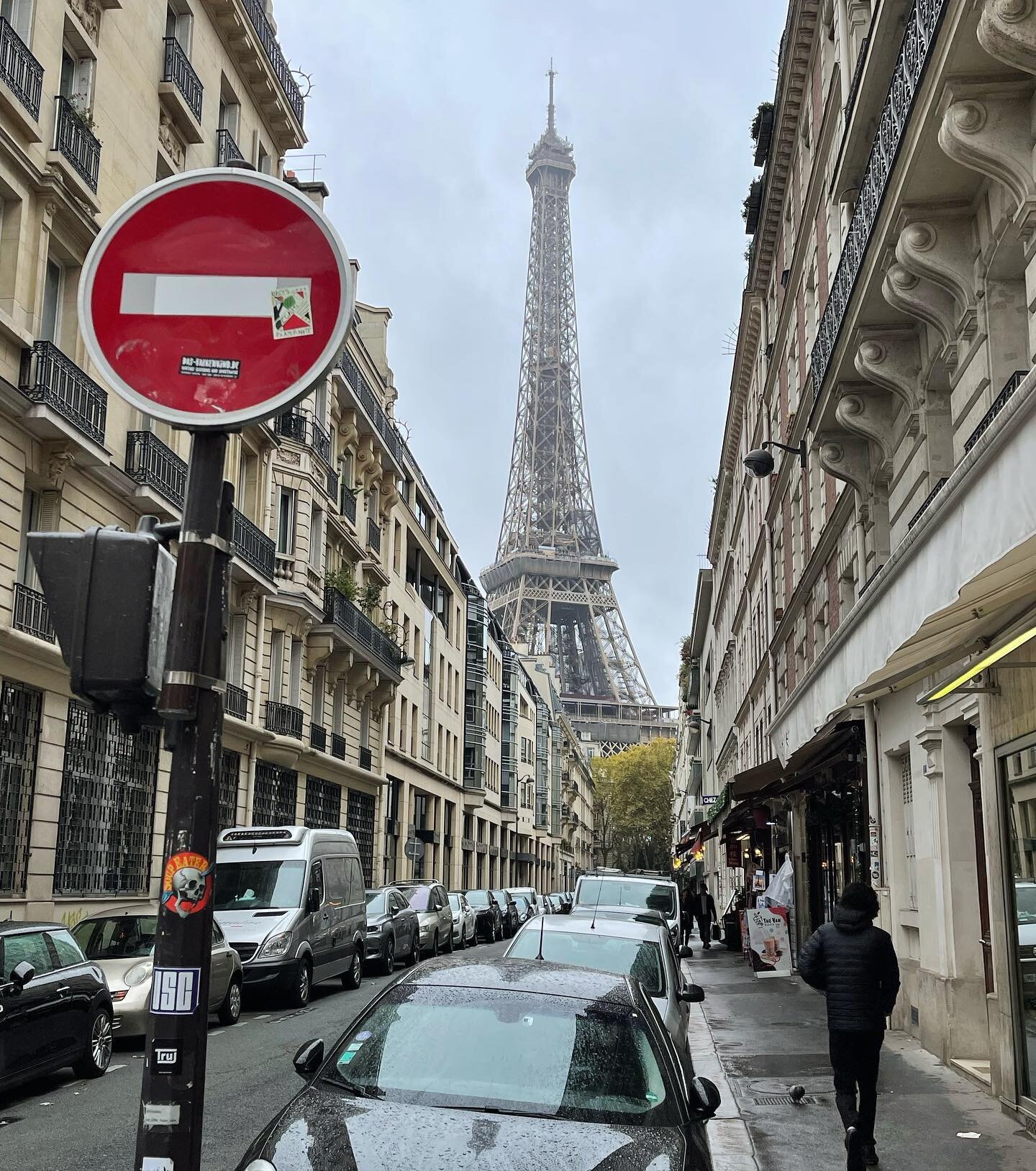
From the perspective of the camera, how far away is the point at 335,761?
128 feet

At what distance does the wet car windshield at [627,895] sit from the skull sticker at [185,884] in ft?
58.2

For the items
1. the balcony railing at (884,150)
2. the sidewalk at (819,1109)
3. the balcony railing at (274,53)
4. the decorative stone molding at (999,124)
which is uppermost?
the balcony railing at (274,53)

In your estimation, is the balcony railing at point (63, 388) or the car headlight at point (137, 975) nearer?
the car headlight at point (137, 975)

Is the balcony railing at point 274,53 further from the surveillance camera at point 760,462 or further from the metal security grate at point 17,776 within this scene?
the metal security grate at point 17,776

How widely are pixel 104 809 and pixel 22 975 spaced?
1303cm

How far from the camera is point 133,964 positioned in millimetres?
14688

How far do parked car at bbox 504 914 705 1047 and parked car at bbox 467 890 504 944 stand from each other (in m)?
26.9

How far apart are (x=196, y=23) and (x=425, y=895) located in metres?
21.3

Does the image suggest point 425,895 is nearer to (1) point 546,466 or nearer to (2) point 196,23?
(2) point 196,23

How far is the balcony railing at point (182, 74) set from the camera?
27.0 meters

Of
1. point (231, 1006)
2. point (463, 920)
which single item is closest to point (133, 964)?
point (231, 1006)

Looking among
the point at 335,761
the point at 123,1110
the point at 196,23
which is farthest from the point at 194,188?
the point at 335,761

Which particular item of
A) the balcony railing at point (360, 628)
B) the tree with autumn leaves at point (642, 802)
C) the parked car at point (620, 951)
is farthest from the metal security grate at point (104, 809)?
the tree with autumn leaves at point (642, 802)

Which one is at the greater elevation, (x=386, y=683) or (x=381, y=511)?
(x=381, y=511)
